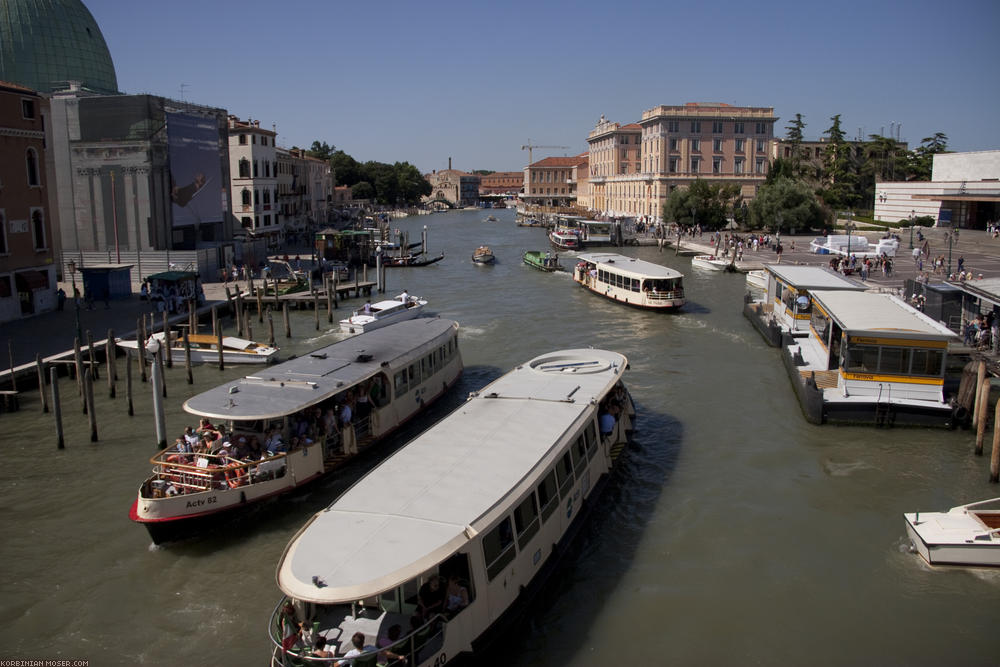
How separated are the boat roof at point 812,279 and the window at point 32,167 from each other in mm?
30637

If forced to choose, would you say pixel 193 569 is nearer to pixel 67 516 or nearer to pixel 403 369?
pixel 67 516

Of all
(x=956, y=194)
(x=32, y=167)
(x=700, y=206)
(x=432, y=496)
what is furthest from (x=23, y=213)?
(x=956, y=194)

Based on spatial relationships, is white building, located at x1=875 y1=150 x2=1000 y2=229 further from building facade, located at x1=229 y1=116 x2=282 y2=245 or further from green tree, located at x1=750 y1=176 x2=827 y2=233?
building facade, located at x1=229 y1=116 x2=282 y2=245

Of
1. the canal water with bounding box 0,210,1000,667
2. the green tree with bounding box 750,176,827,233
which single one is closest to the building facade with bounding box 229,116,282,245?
the canal water with bounding box 0,210,1000,667

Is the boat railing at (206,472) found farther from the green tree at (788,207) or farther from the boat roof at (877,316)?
the green tree at (788,207)

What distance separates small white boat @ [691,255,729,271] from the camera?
2083 inches

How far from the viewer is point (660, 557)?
13.2 m

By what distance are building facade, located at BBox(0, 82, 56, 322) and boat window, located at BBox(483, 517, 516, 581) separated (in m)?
27.4

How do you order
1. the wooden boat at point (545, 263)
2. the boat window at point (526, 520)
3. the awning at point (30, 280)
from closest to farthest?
the boat window at point (526, 520) → the awning at point (30, 280) → the wooden boat at point (545, 263)

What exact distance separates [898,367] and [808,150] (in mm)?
84627

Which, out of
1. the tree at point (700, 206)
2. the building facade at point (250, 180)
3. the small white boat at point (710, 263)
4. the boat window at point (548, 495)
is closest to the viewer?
the boat window at point (548, 495)

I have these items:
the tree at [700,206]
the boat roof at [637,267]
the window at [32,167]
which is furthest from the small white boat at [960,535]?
the tree at [700,206]

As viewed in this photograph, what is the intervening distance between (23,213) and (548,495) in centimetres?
2913

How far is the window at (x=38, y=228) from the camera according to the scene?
31891 millimetres
